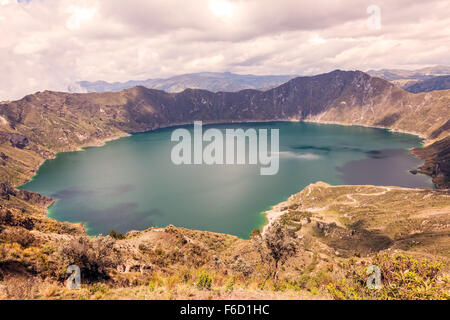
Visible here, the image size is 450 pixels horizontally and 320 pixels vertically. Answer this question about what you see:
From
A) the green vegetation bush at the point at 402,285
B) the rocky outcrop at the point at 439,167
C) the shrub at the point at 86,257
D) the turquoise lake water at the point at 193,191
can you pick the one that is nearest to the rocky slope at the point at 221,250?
the shrub at the point at 86,257

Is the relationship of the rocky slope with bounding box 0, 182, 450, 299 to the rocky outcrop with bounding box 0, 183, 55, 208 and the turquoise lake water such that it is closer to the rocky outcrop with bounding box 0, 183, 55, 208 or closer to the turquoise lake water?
the rocky outcrop with bounding box 0, 183, 55, 208

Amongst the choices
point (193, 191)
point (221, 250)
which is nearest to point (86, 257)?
point (221, 250)

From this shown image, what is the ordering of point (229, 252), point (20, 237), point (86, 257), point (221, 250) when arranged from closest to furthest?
point (86, 257), point (20, 237), point (229, 252), point (221, 250)

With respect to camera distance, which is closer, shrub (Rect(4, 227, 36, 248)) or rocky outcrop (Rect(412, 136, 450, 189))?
shrub (Rect(4, 227, 36, 248))

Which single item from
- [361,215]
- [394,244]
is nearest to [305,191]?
[361,215]

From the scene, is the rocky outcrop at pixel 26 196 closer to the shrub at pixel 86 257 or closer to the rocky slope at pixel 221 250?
the rocky slope at pixel 221 250

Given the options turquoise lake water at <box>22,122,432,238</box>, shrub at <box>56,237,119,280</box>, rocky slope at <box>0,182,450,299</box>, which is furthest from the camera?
turquoise lake water at <box>22,122,432,238</box>

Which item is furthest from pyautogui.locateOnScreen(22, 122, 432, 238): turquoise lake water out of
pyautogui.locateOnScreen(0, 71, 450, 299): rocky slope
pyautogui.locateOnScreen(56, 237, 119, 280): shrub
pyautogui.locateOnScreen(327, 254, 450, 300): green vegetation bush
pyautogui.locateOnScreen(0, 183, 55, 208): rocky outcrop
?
pyautogui.locateOnScreen(327, 254, 450, 300): green vegetation bush

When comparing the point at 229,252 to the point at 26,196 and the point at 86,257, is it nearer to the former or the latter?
the point at 86,257
